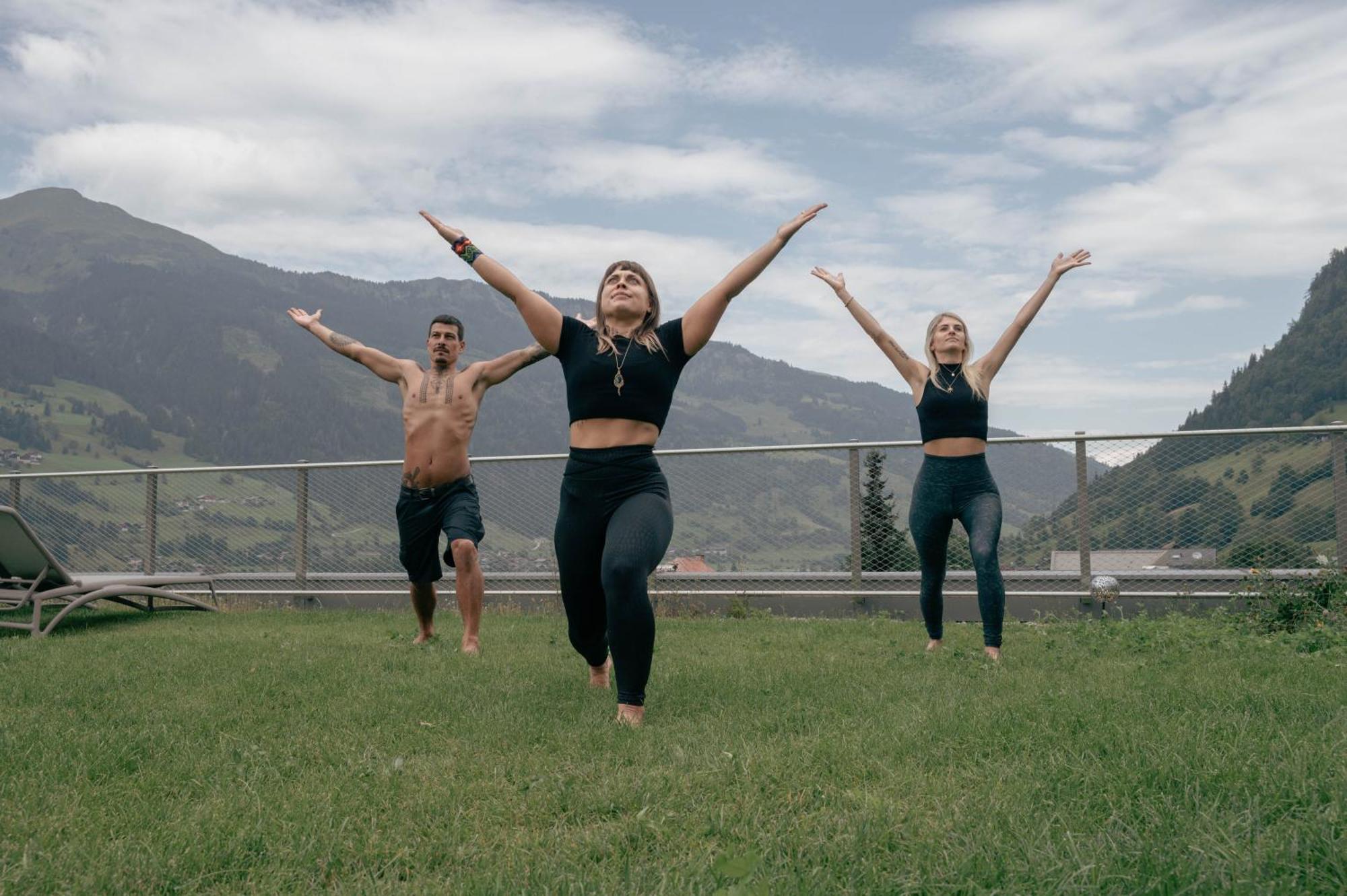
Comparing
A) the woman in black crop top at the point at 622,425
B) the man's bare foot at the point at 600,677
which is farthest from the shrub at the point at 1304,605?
the woman in black crop top at the point at 622,425

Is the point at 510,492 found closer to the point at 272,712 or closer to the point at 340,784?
the point at 272,712

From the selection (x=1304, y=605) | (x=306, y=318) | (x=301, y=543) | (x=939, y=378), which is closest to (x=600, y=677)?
(x=939, y=378)

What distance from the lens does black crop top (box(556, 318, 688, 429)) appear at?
15.1ft

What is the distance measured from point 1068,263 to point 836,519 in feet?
13.9

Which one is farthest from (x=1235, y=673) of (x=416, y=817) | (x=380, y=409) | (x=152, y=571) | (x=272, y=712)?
(x=380, y=409)

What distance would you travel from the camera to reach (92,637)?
823cm

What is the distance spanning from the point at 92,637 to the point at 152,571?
16.4 ft

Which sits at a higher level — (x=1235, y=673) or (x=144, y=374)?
(x=144, y=374)

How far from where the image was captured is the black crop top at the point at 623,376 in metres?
4.61

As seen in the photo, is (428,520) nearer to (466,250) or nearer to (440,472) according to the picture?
(440,472)

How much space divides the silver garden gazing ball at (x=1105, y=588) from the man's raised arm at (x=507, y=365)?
5.77m

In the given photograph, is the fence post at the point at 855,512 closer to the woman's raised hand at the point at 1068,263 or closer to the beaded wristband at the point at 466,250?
the woman's raised hand at the point at 1068,263

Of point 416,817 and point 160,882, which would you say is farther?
point 416,817

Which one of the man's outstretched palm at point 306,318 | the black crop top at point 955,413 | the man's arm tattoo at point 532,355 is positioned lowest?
the black crop top at point 955,413
